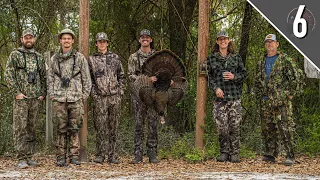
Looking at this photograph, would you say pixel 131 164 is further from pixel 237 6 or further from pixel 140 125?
pixel 237 6

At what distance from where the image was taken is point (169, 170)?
8312 mm

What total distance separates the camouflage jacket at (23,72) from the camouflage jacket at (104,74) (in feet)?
2.90

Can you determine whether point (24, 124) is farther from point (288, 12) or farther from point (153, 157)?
point (288, 12)

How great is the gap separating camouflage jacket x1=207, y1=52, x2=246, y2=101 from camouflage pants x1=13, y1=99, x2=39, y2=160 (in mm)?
3011

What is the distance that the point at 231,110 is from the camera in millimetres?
9281

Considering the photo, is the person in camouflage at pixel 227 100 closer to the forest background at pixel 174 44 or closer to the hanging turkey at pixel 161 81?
the forest background at pixel 174 44

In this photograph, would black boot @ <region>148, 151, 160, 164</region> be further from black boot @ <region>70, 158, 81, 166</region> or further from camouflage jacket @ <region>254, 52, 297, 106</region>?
camouflage jacket @ <region>254, 52, 297, 106</region>

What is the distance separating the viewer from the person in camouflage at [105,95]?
29.7ft

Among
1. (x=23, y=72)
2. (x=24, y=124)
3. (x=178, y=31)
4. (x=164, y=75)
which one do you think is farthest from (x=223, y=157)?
(x=178, y=31)

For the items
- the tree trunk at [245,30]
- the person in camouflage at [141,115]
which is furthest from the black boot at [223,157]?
the tree trunk at [245,30]

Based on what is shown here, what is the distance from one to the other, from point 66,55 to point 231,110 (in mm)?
2908

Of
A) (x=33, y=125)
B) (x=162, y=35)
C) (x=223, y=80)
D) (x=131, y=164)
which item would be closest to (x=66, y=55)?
(x=33, y=125)

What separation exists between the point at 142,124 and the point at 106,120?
0.61 m

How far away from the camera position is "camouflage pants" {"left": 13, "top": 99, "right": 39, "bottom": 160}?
8820 mm
